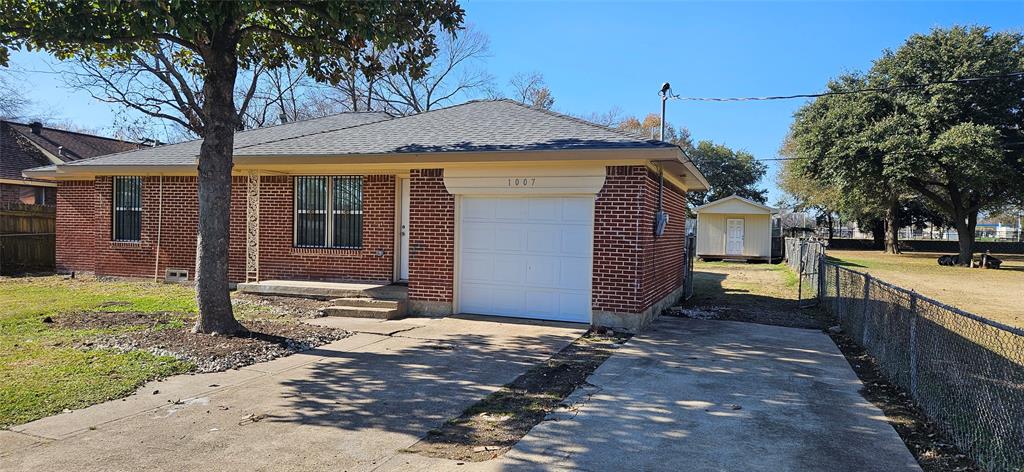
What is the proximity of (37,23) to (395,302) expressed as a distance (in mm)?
6016

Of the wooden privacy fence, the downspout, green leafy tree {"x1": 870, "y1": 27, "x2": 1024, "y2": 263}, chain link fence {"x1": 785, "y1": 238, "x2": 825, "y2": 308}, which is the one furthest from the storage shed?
the wooden privacy fence

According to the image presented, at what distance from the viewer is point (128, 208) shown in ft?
44.9

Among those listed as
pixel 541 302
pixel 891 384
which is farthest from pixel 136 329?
pixel 891 384

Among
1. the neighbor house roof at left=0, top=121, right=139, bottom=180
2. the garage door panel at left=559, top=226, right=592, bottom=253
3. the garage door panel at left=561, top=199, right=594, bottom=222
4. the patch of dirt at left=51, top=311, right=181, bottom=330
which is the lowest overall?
the patch of dirt at left=51, top=311, right=181, bottom=330

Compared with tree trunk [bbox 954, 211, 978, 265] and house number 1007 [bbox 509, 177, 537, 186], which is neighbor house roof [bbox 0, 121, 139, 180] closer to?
house number 1007 [bbox 509, 177, 537, 186]

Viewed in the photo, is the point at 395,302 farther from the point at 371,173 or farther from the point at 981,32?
the point at 981,32

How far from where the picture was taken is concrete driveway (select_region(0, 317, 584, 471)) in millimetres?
4051

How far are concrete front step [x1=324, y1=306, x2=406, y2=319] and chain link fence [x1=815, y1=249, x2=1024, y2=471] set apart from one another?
22.9 feet

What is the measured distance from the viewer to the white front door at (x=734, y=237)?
1156 inches

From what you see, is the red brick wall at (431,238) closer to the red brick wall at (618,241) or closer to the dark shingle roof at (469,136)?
the dark shingle roof at (469,136)

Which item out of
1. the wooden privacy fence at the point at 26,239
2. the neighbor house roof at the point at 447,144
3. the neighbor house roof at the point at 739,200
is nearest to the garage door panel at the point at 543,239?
the neighbor house roof at the point at 447,144

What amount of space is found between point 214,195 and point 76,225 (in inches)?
400

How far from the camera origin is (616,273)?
908 cm

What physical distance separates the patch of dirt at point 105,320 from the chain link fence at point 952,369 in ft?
A: 30.5
